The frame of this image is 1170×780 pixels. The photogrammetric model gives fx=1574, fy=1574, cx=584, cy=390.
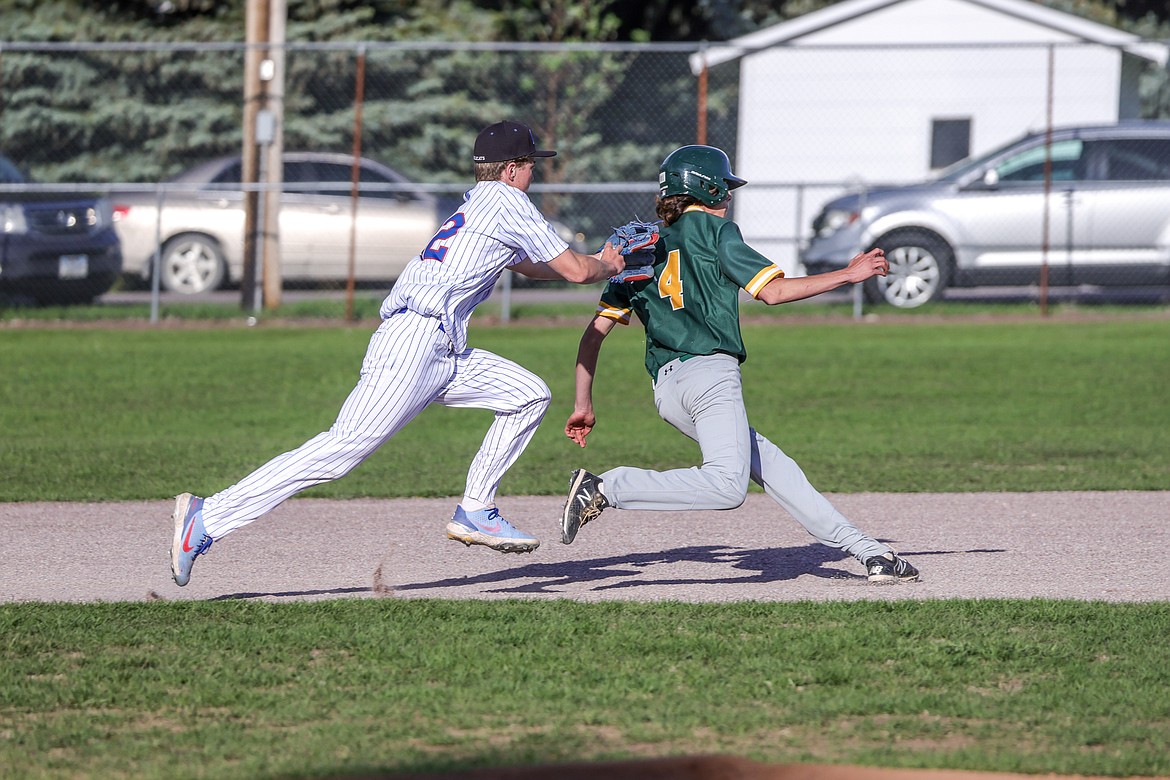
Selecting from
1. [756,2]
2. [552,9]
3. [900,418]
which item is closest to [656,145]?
[552,9]

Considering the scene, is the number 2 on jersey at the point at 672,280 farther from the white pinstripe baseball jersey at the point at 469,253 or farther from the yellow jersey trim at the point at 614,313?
the white pinstripe baseball jersey at the point at 469,253

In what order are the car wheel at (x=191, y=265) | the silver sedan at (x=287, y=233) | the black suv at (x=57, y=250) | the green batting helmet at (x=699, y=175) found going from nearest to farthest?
the green batting helmet at (x=699, y=175)
the black suv at (x=57, y=250)
the silver sedan at (x=287, y=233)
the car wheel at (x=191, y=265)

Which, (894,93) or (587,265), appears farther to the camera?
(894,93)

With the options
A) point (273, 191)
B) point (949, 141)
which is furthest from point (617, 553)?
point (949, 141)

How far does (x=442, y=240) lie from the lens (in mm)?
5707

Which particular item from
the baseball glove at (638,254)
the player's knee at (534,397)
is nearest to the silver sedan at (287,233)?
the player's knee at (534,397)

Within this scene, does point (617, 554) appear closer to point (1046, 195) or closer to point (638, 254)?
point (638, 254)

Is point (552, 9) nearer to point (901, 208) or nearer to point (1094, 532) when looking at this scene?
point (901, 208)

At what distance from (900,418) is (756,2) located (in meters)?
27.2

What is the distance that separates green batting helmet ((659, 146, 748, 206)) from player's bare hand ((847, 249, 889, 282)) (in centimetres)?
55

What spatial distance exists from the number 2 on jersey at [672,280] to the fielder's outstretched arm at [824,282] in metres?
0.36

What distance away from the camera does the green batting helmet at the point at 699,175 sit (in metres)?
5.68

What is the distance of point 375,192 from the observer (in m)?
18.5

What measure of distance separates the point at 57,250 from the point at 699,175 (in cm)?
1289
